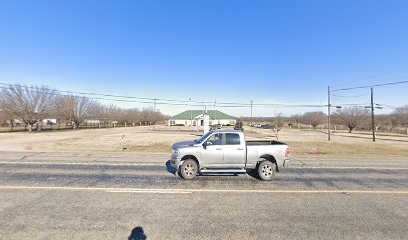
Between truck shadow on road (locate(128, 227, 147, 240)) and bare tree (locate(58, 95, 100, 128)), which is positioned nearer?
truck shadow on road (locate(128, 227, 147, 240))

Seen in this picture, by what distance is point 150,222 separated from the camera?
487 cm

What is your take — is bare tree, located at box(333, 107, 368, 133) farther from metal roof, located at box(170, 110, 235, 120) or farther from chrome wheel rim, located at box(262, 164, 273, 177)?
chrome wheel rim, located at box(262, 164, 273, 177)

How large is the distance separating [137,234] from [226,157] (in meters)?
4.98

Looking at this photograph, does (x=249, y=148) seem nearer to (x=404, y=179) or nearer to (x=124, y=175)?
(x=124, y=175)

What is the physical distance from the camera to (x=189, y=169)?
Result: 28.6 feet

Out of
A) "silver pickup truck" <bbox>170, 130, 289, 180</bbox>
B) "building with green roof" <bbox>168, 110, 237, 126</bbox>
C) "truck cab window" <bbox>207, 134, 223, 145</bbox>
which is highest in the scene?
"building with green roof" <bbox>168, 110, 237, 126</bbox>

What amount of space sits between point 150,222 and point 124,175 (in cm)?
475

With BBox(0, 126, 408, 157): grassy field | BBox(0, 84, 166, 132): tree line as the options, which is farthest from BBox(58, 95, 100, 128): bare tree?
BBox(0, 126, 408, 157): grassy field

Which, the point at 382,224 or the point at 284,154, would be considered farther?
the point at 284,154

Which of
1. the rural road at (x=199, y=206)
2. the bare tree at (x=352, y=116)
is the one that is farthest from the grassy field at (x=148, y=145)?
the bare tree at (x=352, y=116)

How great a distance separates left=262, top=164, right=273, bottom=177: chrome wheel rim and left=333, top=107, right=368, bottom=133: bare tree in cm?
7212

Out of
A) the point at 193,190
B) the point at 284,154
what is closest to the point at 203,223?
the point at 193,190

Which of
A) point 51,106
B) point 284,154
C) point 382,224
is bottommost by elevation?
point 382,224

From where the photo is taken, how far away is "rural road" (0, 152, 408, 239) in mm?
4480
